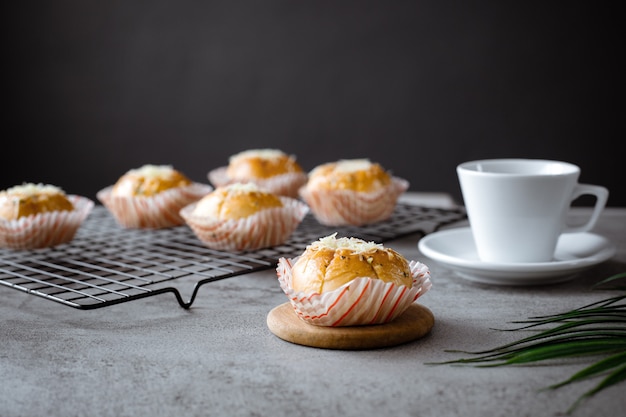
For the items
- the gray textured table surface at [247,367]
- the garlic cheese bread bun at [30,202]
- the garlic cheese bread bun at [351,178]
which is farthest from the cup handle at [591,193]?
the garlic cheese bread bun at [30,202]

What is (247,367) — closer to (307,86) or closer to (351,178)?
(351,178)

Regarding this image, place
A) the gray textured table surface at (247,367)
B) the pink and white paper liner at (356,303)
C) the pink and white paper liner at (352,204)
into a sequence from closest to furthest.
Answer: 1. the gray textured table surface at (247,367)
2. the pink and white paper liner at (356,303)
3. the pink and white paper liner at (352,204)

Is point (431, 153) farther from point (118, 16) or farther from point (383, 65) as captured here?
point (118, 16)

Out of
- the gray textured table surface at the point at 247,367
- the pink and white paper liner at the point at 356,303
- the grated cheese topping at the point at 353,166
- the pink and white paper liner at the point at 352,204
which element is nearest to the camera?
the gray textured table surface at the point at 247,367

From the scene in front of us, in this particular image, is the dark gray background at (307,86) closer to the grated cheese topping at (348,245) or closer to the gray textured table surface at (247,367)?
the gray textured table surface at (247,367)

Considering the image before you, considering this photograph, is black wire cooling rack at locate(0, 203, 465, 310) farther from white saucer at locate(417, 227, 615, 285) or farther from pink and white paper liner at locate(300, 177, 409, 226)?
white saucer at locate(417, 227, 615, 285)

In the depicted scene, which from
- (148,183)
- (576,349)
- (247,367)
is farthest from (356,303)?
(148,183)
